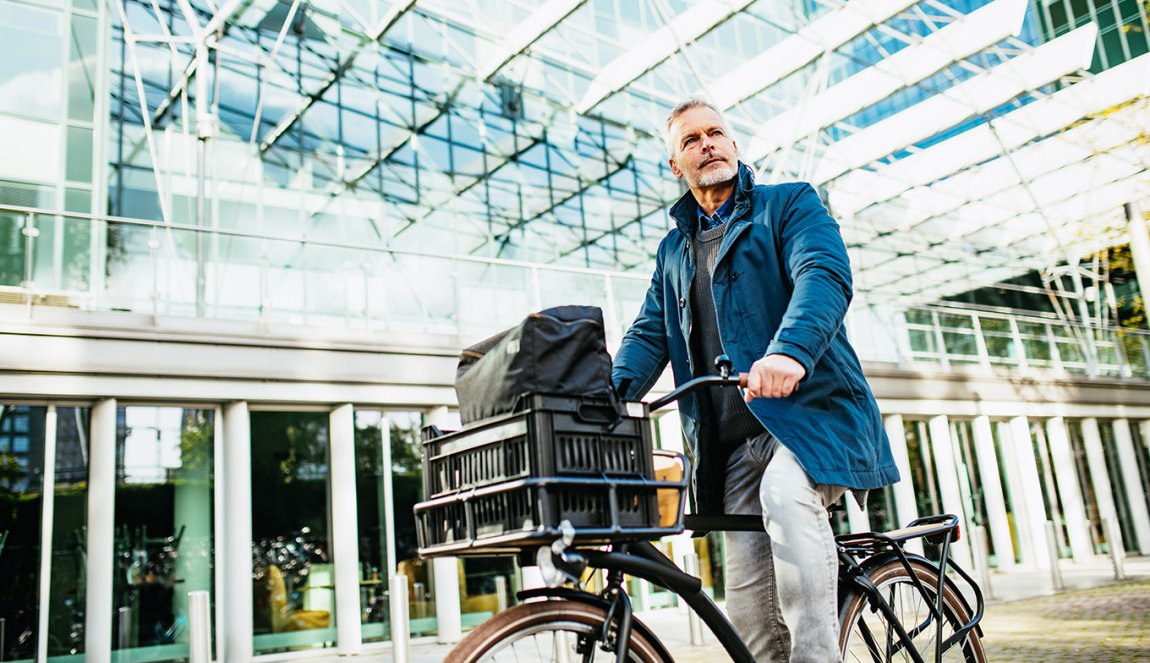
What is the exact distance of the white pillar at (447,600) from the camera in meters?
11.3

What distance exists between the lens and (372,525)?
1155cm

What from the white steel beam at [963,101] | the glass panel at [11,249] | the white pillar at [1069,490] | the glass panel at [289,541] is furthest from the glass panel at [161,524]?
the white steel beam at [963,101]

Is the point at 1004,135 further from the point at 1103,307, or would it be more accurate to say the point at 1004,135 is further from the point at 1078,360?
the point at 1103,307

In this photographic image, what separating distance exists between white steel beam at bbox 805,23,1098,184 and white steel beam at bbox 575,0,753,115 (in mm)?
4684

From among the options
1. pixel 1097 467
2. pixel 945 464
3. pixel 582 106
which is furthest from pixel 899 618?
pixel 582 106

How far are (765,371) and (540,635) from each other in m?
0.76

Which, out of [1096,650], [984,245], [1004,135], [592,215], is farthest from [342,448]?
[984,245]

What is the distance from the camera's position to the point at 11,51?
1505 cm

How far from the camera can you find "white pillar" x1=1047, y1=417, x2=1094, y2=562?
751 inches

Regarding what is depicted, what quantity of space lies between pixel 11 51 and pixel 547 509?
16.2 m

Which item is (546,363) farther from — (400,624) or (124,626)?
(124,626)

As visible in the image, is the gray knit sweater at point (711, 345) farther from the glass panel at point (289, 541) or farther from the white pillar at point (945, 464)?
the white pillar at point (945, 464)

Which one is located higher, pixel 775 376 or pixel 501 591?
pixel 775 376

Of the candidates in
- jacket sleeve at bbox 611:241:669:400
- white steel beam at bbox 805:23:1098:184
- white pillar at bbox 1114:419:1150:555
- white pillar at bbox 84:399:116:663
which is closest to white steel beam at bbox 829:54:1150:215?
white steel beam at bbox 805:23:1098:184
